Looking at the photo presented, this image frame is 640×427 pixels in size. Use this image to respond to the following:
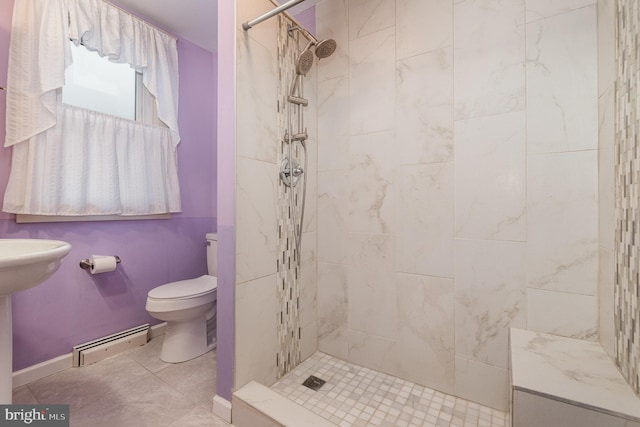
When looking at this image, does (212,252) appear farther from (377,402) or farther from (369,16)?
(369,16)

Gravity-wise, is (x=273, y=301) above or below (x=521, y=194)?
below

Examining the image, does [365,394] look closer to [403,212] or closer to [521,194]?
[403,212]

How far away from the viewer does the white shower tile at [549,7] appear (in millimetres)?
1152

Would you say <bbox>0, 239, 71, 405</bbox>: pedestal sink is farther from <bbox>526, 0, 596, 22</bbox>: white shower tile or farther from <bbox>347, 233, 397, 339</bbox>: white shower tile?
<bbox>526, 0, 596, 22</bbox>: white shower tile

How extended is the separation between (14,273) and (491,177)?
1.84 meters

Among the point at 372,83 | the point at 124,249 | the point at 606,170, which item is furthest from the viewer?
the point at 124,249

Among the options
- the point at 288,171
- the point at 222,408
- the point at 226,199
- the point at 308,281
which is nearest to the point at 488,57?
the point at 288,171

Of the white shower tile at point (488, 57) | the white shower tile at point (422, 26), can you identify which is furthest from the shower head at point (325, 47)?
the white shower tile at point (488, 57)

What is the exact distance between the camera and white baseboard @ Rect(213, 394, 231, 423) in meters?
1.30

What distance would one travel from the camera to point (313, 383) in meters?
1.53

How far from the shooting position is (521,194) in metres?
1.26

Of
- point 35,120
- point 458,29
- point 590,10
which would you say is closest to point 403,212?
point 458,29

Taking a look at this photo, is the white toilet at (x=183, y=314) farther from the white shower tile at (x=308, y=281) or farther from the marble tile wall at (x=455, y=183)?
the marble tile wall at (x=455, y=183)

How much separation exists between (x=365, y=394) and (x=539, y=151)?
4.77 feet
